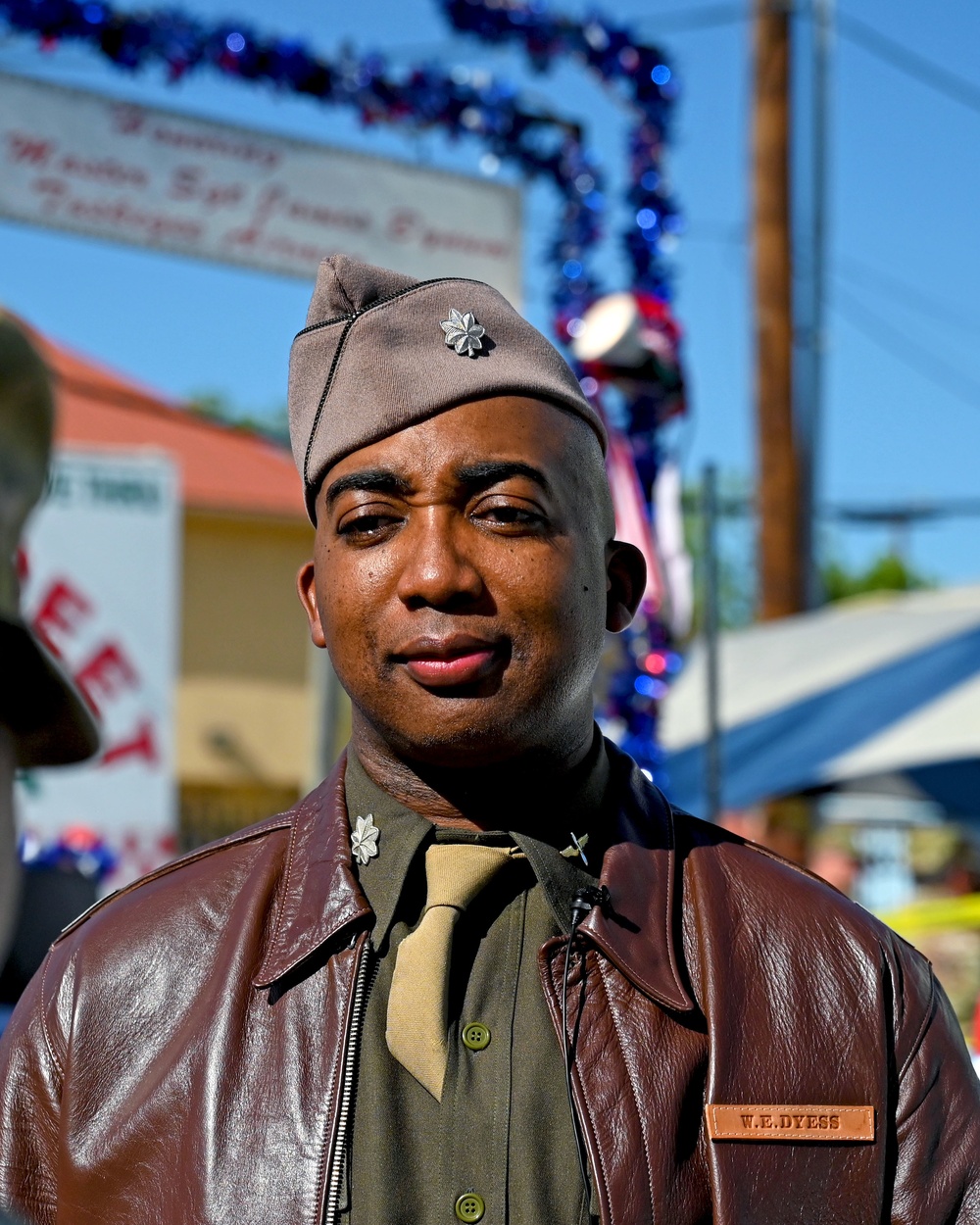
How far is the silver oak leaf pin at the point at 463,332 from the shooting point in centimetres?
179

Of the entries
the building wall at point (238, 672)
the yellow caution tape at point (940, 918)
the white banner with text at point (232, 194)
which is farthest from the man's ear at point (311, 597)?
the building wall at point (238, 672)

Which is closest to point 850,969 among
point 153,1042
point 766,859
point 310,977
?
point 766,859

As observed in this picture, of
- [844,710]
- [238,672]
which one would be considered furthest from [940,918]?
[238,672]

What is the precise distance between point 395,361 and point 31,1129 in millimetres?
886

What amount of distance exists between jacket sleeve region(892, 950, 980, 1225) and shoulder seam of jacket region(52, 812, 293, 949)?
0.70 meters

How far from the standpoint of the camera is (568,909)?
1704mm

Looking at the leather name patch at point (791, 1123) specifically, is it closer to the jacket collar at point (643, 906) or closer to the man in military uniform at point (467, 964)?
the man in military uniform at point (467, 964)

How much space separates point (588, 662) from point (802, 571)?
9036 mm

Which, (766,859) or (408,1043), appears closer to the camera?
(408,1043)

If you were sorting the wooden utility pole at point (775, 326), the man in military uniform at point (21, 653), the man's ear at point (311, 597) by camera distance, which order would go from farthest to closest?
the wooden utility pole at point (775, 326) → the man in military uniform at point (21, 653) → the man's ear at point (311, 597)

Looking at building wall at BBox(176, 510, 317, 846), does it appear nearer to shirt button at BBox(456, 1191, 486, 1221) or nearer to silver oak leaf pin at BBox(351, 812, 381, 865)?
silver oak leaf pin at BBox(351, 812, 381, 865)

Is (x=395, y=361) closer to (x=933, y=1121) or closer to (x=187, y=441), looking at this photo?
(x=933, y=1121)

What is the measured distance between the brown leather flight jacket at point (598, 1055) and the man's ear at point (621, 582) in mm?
272

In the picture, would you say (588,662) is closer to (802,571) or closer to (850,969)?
(850,969)
